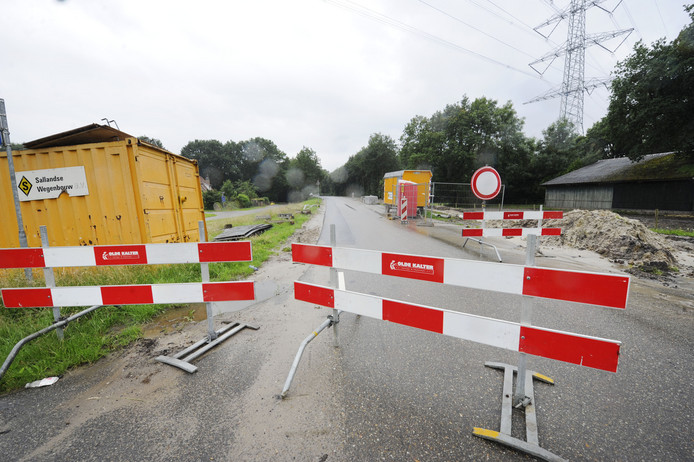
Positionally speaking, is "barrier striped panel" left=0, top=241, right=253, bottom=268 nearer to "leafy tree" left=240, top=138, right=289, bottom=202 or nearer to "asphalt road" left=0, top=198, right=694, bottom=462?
"asphalt road" left=0, top=198, right=694, bottom=462

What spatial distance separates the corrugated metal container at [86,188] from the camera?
18.2 ft

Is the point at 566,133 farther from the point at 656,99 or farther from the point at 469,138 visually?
the point at 656,99

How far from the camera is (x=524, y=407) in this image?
2160 millimetres

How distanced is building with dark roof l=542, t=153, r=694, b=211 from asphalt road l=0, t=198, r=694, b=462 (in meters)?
28.0

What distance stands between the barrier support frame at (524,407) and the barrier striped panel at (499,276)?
13cm

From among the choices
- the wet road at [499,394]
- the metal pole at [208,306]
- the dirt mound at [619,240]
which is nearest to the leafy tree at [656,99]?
the dirt mound at [619,240]

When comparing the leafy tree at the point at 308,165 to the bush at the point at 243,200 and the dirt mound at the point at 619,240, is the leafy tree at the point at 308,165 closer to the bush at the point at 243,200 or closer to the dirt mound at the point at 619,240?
the bush at the point at 243,200

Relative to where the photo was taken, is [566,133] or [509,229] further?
[566,133]

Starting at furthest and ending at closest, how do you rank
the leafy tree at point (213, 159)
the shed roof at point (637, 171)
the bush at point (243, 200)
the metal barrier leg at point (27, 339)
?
the leafy tree at point (213, 159) < the bush at point (243, 200) < the shed roof at point (637, 171) < the metal barrier leg at point (27, 339)

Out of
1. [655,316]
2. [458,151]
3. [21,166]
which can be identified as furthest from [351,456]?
[458,151]

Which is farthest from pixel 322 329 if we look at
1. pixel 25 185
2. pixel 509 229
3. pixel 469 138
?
pixel 469 138

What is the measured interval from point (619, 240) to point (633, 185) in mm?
24514

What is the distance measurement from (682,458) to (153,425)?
146 inches

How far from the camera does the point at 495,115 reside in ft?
118
